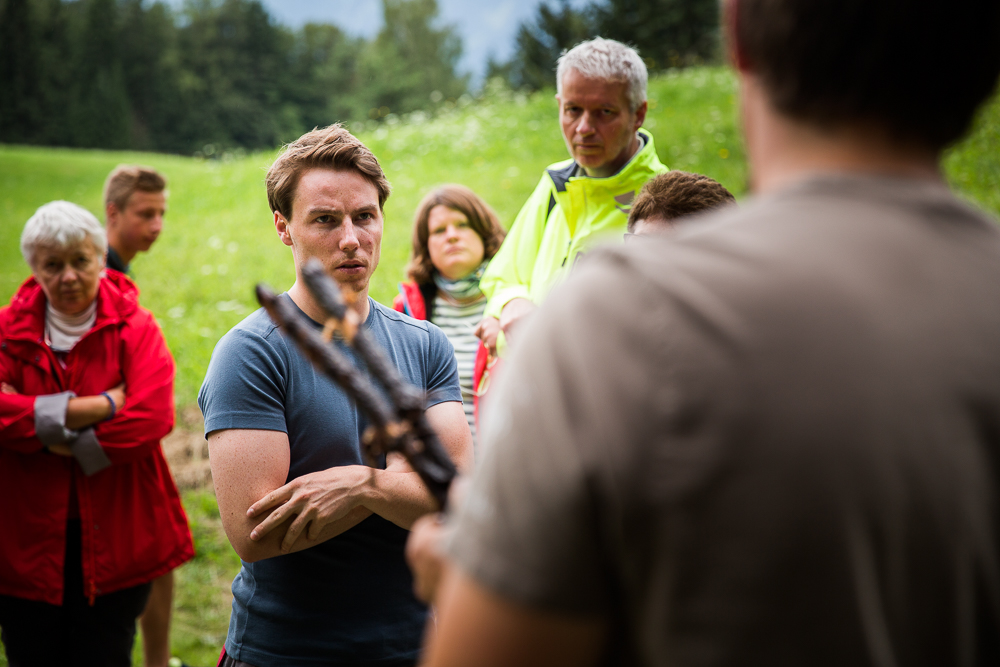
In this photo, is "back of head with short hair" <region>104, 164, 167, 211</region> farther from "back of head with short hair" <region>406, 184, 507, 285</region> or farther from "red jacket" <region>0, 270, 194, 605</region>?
"back of head with short hair" <region>406, 184, 507, 285</region>

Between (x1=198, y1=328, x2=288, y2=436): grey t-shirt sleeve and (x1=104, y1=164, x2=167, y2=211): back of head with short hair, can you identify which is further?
(x1=104, y1=164, x2=167, y2=211): back of head with short hair

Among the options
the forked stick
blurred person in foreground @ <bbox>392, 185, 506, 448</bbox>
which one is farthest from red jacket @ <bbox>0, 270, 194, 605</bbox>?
the forked stick

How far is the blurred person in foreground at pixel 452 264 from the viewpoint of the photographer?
483cm

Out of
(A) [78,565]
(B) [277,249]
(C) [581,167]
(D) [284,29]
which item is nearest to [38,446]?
(A) [78,565]

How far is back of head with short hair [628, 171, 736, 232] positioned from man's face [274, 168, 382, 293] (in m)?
1.06

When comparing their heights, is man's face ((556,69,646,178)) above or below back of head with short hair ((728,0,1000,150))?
above

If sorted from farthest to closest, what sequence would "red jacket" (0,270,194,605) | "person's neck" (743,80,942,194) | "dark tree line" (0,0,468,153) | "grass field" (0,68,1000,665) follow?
"dark tree line" (0,0,468,153) → "grass field" (0,68,1000,665) → "red jacket" (0,270,194,605) → "person's neck" (743,80,942,194)

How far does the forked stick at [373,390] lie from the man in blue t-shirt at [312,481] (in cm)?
120

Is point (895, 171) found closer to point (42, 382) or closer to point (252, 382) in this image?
point (252, 382)

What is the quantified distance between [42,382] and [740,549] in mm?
3994

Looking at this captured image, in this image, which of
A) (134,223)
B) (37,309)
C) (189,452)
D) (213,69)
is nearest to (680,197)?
(37,309)

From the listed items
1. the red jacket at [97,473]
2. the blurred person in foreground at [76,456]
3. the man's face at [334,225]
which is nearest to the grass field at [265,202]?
the blurred person in foreground at [76,456]

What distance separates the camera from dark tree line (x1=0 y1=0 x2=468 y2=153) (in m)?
51.0

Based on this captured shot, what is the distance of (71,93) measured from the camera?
51.8m
